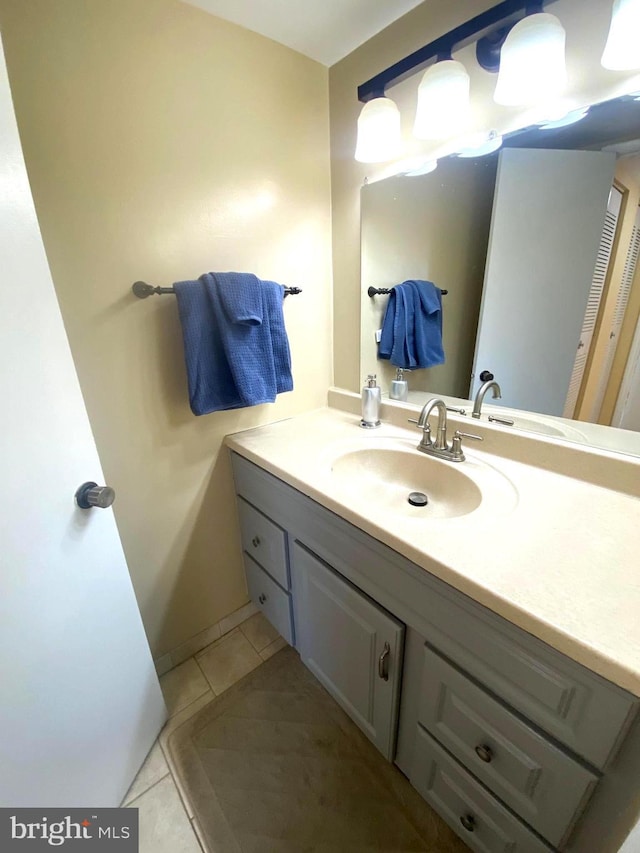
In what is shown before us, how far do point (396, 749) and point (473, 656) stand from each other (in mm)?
522

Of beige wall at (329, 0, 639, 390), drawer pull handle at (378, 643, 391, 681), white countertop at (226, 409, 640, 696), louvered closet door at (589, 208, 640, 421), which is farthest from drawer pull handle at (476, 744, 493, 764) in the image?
beige wall at (329, 0, 639, 390)

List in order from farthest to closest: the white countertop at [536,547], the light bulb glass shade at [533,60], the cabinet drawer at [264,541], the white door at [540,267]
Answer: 1. the cabinet drawer at [264,541]
2. the white door at [540,267]
3. the light bulb glass shade at [533,60]
4. the white countertop at [536,547]

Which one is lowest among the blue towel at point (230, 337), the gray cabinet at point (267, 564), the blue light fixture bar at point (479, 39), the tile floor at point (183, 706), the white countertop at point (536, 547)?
the tile floor at point (183, 706)

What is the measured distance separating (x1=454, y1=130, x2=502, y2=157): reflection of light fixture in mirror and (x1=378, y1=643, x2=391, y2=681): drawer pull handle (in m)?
1.34

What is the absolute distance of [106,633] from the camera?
35.1 inches

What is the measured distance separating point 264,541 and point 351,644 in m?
0.45

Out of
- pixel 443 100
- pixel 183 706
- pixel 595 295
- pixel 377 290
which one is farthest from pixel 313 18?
pixel 183 706

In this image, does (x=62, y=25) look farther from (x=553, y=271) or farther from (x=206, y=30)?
(x=553, y=271)

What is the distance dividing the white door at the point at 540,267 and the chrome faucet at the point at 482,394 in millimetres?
19

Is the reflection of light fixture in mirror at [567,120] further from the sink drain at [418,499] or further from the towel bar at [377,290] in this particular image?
the sink drain at [418,499]

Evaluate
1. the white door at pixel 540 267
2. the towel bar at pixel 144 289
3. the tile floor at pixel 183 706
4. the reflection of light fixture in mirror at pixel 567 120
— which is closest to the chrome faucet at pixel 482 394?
the white door at pixel 540 267

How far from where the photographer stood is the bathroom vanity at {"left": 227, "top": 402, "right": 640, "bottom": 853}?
0.55 metres

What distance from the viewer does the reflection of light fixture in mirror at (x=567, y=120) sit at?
815 millimetres

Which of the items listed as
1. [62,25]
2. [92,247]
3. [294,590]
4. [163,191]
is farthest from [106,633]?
[62,25]
